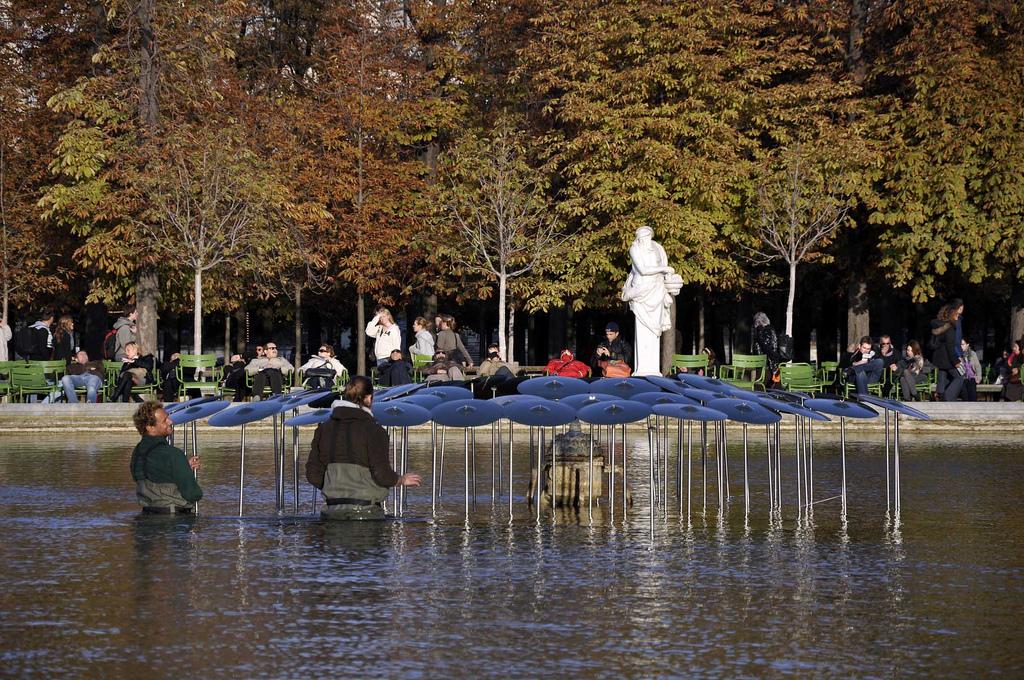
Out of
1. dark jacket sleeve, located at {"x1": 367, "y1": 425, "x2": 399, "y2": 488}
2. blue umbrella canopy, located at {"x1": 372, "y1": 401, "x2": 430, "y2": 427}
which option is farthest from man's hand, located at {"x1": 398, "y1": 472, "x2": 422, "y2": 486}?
blue umbrella canopy, located at {"x1": 372, "y1": 401, "x2": 430, "y2": 427}

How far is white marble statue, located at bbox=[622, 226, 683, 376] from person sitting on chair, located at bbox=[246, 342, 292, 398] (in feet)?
22.9

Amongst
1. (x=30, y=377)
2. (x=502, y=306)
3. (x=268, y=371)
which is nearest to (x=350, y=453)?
(x=268, y=371)

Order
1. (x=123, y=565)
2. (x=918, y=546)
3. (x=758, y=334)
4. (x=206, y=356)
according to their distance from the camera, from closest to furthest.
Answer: (x=123, y=565) < (x=918, y=546) < (x=206, y=356) < (x=758, y=334)

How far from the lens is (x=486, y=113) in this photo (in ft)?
149

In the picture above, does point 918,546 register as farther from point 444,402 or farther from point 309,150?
point 309,150

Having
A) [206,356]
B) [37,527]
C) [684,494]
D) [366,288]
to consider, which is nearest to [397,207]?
[366,288]

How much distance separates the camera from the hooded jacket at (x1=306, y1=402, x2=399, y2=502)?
14.0 m

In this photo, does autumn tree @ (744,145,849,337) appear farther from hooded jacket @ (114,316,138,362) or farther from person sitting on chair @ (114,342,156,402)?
person sitting on chair @ (114,342,156,402)

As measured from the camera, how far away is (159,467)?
47.2 ft

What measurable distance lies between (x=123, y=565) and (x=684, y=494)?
696 centimetres

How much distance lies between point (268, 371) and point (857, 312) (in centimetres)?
1742

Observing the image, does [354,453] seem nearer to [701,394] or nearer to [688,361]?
[701,394]

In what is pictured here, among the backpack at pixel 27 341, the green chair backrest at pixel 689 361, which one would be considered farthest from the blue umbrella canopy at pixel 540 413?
the backpack at pixel 27 341

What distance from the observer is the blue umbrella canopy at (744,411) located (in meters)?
14.6
